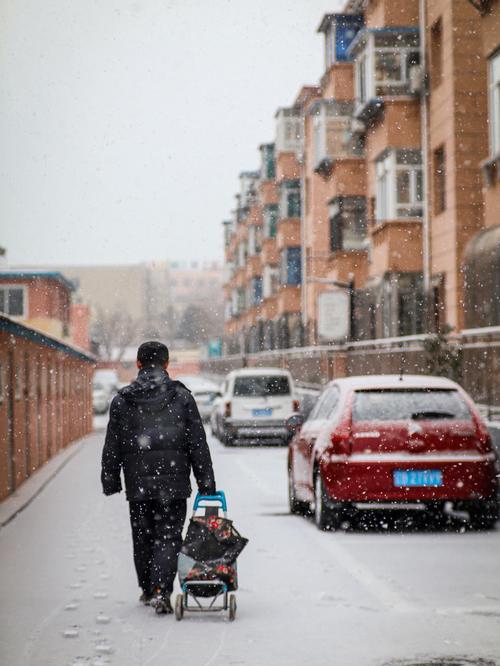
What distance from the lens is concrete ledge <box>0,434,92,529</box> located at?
630 inches

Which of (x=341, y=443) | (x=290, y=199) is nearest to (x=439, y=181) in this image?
(x=341, y=443)

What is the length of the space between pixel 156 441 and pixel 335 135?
131 ft

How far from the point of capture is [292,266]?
65.4 meters

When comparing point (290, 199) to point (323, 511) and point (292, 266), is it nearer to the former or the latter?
point (292, 266)

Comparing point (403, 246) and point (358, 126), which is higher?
point (358, 126)

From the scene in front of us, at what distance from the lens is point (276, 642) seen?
7.48m

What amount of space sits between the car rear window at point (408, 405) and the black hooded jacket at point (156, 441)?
190 inches

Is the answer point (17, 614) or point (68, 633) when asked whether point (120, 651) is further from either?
point (17, 614)

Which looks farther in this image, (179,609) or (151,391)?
(151,391)

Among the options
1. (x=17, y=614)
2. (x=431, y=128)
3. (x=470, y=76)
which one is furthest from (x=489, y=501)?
(x=431, y=128)

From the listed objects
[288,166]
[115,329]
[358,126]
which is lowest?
[115,329]

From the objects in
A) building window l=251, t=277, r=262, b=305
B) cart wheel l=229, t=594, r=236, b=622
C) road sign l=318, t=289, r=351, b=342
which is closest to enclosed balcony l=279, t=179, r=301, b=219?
building window l=251, t=277, r=262, b=305

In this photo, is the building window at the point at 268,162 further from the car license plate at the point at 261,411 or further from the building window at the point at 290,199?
the car license plate at the point at 261,411

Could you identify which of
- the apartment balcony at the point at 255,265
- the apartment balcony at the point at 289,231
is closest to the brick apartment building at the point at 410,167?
the apartment balcony at the point at 289,231
